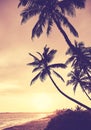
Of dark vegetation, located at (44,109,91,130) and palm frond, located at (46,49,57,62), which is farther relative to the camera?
palm frond, located at (46,49,57,62)

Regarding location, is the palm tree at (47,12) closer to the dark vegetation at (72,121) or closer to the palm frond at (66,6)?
the palm frond at (66,6)

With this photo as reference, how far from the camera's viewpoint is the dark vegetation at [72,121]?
134ft

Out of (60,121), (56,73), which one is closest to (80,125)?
(60,121)

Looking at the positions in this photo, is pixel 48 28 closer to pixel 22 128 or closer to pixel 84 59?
pixel 84 59

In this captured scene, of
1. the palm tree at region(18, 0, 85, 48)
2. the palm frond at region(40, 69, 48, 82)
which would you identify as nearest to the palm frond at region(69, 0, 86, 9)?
the palm tree at region(18, 0, 85, 48)

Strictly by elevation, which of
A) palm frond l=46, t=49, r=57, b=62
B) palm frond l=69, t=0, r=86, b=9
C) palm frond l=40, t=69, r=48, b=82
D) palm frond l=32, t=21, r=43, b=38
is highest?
palm frond l=69, t=0, r=86, b=9

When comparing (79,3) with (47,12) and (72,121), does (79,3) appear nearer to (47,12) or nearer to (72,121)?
(47,12)

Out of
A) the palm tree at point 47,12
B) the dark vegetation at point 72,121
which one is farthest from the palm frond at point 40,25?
the dark vegetation at point 72,121

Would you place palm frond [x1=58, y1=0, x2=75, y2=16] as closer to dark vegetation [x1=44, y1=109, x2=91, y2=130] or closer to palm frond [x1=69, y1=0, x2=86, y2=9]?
palm frond [x1=69, y1=0, x2=86, y2=9]

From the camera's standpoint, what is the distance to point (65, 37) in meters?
38.7

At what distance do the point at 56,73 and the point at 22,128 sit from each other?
1194 centimetres

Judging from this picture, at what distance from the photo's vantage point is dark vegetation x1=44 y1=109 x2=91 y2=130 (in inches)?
1603

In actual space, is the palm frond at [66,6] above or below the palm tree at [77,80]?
Result: above

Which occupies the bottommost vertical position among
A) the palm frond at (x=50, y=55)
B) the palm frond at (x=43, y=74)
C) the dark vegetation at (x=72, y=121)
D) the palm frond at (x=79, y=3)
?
the dark vegetation at (x=72, y=121)
